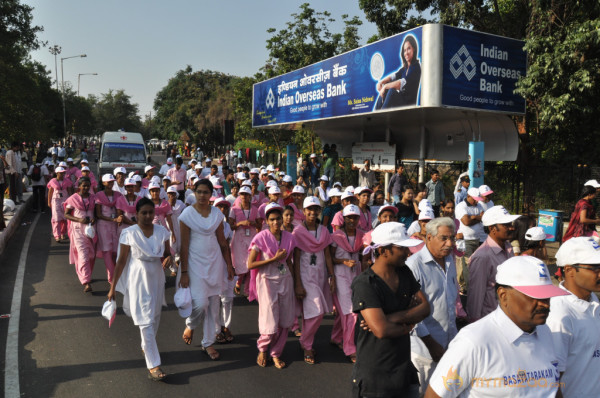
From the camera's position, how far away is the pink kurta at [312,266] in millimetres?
5598

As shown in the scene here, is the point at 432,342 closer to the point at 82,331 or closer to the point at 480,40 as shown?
the point at 82,331

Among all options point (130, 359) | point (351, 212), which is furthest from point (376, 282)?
point (130, 359)

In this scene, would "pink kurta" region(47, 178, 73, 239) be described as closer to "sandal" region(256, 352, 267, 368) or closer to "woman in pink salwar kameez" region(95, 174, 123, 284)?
"woman in pink salwar kameez" region(95, 174, 123, 284)

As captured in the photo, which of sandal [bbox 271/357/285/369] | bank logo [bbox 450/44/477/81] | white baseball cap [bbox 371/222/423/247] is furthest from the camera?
bank logo [bbox 450/44/477/81]

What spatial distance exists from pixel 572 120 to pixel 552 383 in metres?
13.2

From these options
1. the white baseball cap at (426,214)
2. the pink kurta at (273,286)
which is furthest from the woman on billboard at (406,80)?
the pink kurta at (273,286)

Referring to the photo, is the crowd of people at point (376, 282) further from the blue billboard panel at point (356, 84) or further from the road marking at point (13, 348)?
the blue billboard panel at point (356, 84)

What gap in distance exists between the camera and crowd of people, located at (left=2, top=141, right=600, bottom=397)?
7.32ft

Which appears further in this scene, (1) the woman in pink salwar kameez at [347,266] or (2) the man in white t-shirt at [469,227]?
(2) the man in white t-shirt at [469,227]

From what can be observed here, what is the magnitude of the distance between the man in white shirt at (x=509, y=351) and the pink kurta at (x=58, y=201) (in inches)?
442

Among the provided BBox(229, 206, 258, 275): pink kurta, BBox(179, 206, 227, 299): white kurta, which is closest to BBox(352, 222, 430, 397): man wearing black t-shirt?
BBox(179, 206, 227, 299): white kurta

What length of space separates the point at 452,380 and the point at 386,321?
0.74 metres

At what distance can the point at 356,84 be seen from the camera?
49.0 feet

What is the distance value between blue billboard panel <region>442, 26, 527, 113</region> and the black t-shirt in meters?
9.53
